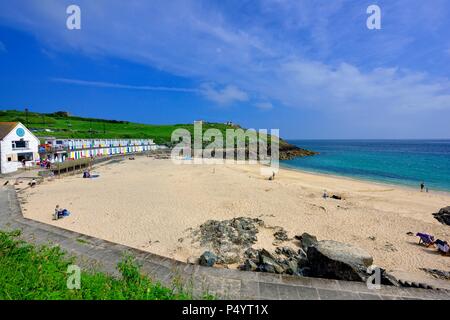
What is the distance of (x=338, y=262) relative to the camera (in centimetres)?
650

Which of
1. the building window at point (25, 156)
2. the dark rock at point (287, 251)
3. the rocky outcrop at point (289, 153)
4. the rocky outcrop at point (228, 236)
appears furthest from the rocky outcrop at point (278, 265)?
the rocky outcrop at point (289, 153)

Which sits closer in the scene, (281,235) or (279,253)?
(279,253)

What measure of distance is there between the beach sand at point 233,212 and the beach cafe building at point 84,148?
37.6 feet

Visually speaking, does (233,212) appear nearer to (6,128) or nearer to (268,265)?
(268,265)

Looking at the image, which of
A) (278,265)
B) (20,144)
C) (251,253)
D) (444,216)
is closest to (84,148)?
(20,144)

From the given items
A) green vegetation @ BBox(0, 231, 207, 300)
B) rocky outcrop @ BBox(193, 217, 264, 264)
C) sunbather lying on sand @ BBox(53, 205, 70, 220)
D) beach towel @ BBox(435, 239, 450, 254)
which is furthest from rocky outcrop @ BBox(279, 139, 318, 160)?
green vegetation @ BBox(0, 231, 207, 300)

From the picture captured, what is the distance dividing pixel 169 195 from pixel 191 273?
1387 cm

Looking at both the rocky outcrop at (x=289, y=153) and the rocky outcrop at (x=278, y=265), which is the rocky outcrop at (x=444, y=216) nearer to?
the rocky outcrop at (x=278, y=265)

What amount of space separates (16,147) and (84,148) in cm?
1492

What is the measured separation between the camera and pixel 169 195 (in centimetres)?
1917

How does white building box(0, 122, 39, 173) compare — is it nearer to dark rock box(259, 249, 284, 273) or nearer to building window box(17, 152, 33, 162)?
building window box(17, 152, 33, 162)

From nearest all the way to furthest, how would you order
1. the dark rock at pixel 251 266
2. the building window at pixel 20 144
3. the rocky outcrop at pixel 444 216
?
the dark rock at pixel 251 266, the rocky outcrop at pixel 444 216, the building window at pixel 20 144

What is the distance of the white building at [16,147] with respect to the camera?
24.5 m

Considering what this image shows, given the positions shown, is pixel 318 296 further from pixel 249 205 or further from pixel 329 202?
pixel 329 202
